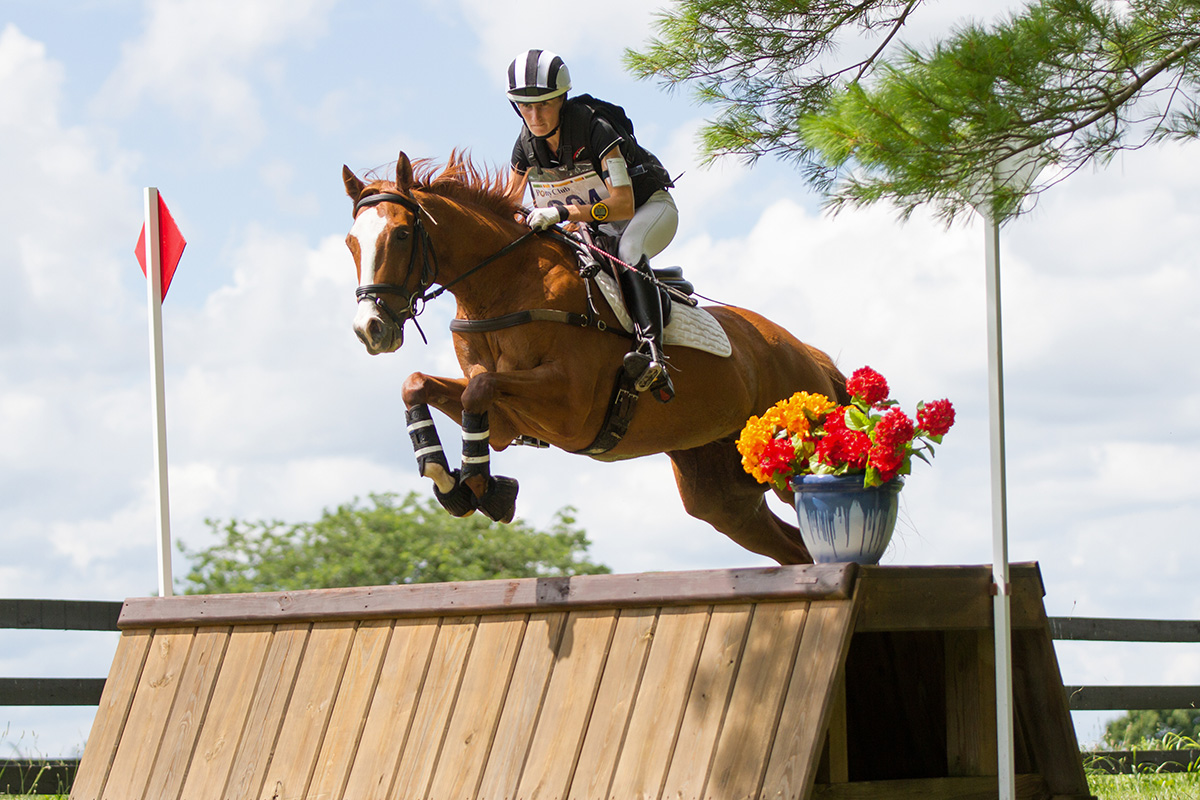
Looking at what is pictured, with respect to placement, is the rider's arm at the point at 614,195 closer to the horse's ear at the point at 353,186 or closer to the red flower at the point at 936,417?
the horse's ear at the point at 353,186

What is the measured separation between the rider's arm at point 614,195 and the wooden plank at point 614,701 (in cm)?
165

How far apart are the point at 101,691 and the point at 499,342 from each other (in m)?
3.39

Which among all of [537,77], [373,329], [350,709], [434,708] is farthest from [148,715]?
[537,77]

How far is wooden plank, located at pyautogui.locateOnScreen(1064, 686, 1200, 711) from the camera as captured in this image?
23.5 feet

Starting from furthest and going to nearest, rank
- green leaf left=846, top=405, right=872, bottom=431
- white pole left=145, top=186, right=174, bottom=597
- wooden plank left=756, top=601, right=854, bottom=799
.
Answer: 1. white pole left=145, top=186, right=174, bottom=597
2. green leaf left=846, top=405, right=872, bottom=431
3. wooden plank left=756, top=601, right=854, bottom=799

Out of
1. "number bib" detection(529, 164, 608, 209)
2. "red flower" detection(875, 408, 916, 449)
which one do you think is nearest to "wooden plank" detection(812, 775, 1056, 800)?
"red flower" detection(875, 408, 916, 449)

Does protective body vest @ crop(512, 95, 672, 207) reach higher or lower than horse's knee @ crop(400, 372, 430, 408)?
higher

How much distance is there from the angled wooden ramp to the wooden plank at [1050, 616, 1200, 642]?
3166mm

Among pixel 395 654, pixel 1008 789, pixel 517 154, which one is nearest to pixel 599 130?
pixel 517 154

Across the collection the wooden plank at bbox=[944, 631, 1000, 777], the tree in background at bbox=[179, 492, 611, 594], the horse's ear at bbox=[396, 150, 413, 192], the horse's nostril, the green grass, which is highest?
the tree in background at bbox=[179, 492, 611, 594]

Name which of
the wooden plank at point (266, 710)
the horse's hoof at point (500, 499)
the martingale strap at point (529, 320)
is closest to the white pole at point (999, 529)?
the martingale strap at point (529, 320)

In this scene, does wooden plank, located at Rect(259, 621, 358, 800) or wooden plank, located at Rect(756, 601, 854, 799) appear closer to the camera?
wooden plank, located at Rect(756, 601, 854, 799)

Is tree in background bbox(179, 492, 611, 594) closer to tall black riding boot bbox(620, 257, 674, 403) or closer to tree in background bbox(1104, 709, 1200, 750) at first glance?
tree in background bbox(1104, 709, 1200, 750)

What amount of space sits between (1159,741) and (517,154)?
5.57 m
